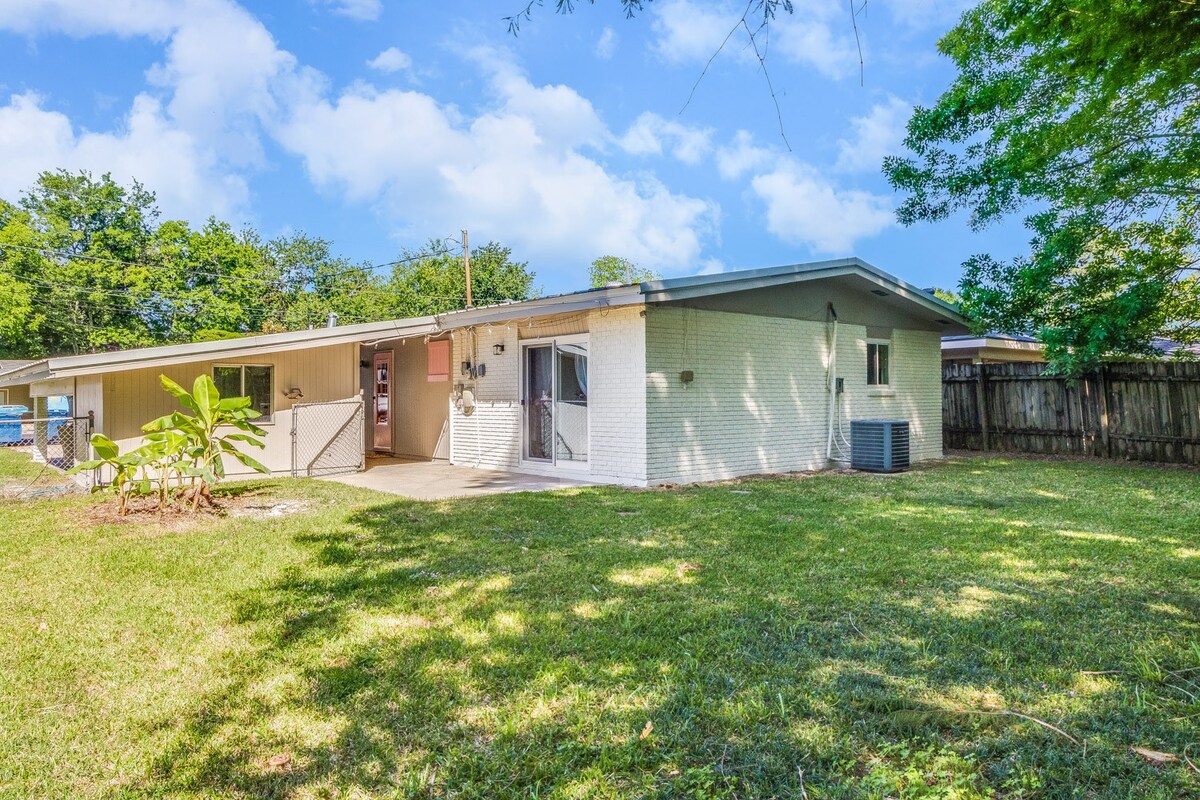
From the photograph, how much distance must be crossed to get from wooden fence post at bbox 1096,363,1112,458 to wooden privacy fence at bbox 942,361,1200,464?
0.05 feet

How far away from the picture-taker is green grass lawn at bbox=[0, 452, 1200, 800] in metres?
2.24

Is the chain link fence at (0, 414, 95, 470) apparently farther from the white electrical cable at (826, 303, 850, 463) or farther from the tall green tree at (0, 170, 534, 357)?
the tall green tree at (0, 170, 534, 357)

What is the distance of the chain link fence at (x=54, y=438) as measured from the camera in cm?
960

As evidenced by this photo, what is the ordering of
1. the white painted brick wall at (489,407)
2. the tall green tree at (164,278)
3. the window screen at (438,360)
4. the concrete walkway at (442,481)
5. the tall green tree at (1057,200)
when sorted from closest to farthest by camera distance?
1. the concrete walkway at (442,481)
2. the tall green tree at (1057,200)
3. the white painted brick wall at (489,407)
4. the window screen at (438,360)
5. the tall green tree at (164,278)

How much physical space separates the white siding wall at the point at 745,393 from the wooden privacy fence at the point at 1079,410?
2610mm

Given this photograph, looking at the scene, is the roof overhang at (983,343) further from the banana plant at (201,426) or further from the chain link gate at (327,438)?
the banana plant at (201,426)

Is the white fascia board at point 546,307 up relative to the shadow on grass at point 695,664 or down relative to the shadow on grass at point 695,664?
up

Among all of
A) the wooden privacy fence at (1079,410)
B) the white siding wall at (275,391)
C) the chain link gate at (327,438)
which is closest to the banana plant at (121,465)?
the white siding wall at (275,391)

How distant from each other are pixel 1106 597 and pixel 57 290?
40.2 metres

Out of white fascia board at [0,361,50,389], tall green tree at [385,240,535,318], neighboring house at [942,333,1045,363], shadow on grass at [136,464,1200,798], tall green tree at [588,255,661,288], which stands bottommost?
shadow on grass at [136,464,1200,798]

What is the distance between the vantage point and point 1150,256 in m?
10.8

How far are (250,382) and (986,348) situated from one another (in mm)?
16722

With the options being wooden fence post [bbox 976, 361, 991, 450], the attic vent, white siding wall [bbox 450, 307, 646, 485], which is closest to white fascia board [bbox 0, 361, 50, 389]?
white siding wall [bbox 450, 307, 646, 485]

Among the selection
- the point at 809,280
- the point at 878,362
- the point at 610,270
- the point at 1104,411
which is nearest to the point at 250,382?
the point at 809,280
